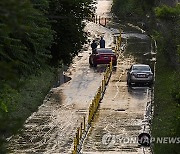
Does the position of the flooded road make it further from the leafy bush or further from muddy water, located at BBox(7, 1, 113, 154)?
the leafy bush

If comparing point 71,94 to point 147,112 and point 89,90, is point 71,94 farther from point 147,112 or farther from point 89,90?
point 147,112

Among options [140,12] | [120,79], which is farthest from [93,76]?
[140,12]

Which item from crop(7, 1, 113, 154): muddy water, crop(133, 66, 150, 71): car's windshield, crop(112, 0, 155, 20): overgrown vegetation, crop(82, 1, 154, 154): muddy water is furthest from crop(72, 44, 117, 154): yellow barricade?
crop(112, 0, 155, 20): overgrown vegetation

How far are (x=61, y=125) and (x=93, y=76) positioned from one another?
11.6m

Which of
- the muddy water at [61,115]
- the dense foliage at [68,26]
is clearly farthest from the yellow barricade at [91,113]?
the dense foliage at [68,26]

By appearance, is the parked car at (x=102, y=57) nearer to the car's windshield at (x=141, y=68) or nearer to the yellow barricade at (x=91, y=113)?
the yellow barricade at (x=91, y=113)

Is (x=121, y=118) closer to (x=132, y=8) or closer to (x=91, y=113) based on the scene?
(x=91, y=113)

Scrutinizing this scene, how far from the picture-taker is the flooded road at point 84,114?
19625 mm

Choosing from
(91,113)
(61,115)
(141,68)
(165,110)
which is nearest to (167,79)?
(141,68)

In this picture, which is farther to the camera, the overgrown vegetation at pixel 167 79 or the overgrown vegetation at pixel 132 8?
the overgrown vegetation at pixel 132 8

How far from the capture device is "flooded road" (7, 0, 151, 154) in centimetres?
1962

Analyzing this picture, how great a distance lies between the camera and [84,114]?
81.9 ft

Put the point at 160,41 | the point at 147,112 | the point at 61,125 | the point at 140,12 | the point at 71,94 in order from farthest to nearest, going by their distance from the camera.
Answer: the point at 140,12 < the point at 160,41 < the point at 71,94 < the point at 147,112 < the point at 61,125

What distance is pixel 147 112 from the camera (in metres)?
24.7
